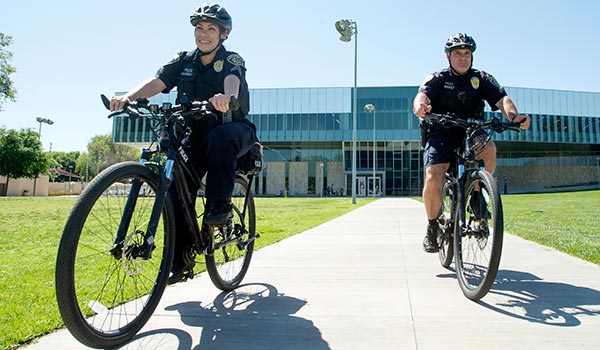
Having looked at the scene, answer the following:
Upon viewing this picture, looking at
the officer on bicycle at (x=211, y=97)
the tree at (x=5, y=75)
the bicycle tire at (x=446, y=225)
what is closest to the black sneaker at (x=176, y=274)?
→ the officer on bicycle at (x=211, y=97)

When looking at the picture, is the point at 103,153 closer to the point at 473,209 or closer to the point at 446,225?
the point at 446,225

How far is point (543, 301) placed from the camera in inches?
112

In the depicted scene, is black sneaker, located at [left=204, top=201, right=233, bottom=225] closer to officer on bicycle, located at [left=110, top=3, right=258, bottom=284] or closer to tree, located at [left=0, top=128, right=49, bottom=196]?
officer on bicycle, located at [left=110, top=3, right=258, bottom=284]

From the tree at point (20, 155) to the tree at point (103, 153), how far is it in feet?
58.4

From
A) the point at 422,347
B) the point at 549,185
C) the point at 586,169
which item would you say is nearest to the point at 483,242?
the point at 422,347

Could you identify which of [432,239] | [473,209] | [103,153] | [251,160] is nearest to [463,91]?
[473,209]

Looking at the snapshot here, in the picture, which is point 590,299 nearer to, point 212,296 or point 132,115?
point 212,296

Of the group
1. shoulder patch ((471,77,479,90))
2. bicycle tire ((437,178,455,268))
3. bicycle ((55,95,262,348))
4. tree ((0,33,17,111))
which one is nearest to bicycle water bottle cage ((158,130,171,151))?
bicycle ((55,95,262,348))

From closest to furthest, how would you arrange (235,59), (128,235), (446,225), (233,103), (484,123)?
1. (128,235)
2. (233,103)
3. (235,59)
4. (484,123)
5. (446,225)

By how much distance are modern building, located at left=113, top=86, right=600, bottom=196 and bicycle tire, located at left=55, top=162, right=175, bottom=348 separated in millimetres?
45278

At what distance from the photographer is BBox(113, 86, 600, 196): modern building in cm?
4812

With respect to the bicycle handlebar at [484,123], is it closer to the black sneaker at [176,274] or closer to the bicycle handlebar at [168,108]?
the bicycle handlebar at [168,108]

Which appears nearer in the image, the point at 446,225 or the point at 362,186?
the point at 446,225

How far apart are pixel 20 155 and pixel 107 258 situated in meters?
57.9
